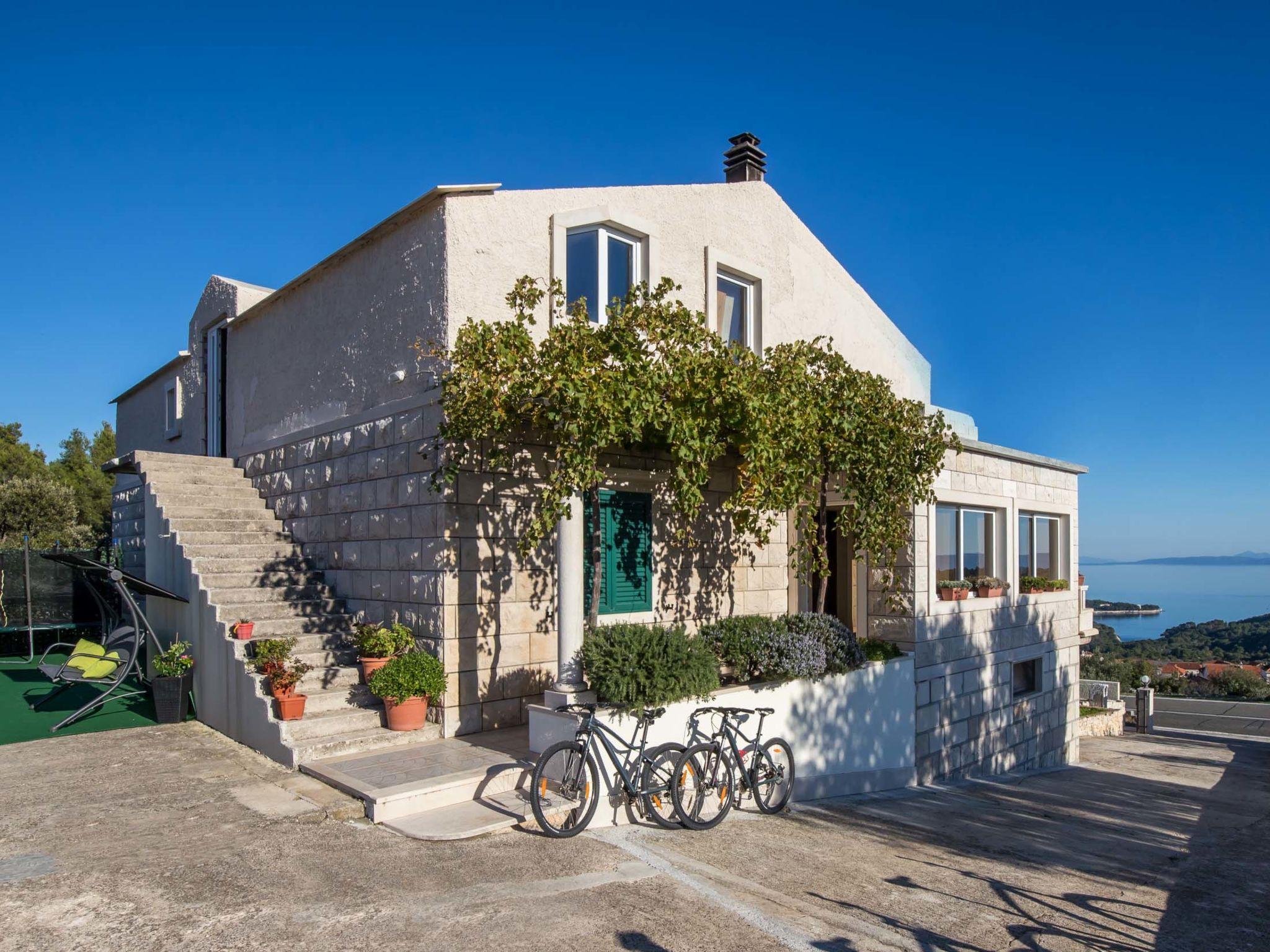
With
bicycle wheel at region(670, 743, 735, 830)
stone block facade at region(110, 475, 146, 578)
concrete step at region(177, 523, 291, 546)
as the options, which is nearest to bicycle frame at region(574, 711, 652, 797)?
bicycle wheel at region(670, 743, 735, 830)

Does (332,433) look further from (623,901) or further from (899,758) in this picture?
(899,758)

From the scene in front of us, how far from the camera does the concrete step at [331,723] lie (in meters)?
7.79

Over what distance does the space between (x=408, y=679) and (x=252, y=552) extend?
380 cm

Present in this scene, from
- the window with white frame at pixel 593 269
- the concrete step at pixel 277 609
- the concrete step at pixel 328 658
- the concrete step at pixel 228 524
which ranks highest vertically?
the window with white frame at pixel 593 269

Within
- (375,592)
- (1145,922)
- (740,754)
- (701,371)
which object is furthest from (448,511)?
(1145,922)

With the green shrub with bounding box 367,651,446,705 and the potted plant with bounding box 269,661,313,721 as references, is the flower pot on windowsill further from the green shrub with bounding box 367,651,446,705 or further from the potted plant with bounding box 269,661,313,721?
the green shrub with bounding box 367,651,446,705

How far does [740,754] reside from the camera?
7.46m

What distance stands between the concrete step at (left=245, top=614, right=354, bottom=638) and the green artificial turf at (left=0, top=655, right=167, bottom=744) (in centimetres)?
175

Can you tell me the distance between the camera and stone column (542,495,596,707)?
742 cm

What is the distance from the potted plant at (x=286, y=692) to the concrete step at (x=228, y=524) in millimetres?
3562

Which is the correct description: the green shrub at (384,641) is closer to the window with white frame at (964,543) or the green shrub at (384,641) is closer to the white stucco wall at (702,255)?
the white stucco wall at (702,255)

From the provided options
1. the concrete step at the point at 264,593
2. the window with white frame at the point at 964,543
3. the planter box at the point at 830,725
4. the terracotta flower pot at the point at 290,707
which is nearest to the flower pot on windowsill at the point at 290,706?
the terracotta flower pot at the point at 290,707

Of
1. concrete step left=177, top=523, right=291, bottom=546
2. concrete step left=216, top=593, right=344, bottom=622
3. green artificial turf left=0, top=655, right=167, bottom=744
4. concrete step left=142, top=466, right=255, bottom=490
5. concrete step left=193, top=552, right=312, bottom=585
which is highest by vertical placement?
concrete step left=142, top=466, right=255, bottom=490

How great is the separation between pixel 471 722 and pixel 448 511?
6.92ft
